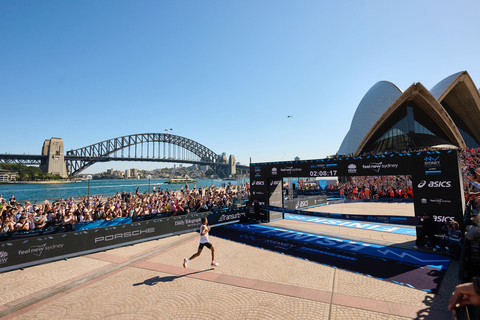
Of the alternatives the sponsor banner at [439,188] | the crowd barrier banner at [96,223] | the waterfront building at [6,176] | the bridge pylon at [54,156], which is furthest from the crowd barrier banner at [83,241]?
the waterfront building at [6,176]

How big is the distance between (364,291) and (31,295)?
9512 mm

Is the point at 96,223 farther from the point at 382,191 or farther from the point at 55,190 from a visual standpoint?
the point at 55,190

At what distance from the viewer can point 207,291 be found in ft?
21.4

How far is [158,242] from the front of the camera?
1201 cm

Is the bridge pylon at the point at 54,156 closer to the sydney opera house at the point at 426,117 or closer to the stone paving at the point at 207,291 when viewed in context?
the stone paving at the point at 207,291

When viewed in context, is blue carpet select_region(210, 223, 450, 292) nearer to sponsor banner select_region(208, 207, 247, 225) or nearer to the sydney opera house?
sponsor banner select_region(208, 207, 247, 225)

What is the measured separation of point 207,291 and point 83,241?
6.94 m

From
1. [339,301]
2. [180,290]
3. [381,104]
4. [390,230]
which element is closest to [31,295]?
[180,290]

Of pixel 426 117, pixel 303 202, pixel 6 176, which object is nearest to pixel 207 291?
pixel 303 202

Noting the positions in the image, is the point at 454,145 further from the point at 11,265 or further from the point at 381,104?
the point at 11,265

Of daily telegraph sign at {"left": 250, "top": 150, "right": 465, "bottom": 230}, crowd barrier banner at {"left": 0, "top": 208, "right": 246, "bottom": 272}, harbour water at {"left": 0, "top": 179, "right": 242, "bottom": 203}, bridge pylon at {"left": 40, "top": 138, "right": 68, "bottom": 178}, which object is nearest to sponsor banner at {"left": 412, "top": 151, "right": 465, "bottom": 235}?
daily telegraph sign at {"left": 250, "top": 150, "right": 465, "bottom": 230}

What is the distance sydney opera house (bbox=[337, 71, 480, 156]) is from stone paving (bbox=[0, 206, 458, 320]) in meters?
40.9

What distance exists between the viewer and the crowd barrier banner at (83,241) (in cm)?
838

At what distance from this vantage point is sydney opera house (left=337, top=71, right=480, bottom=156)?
39.1 meters
